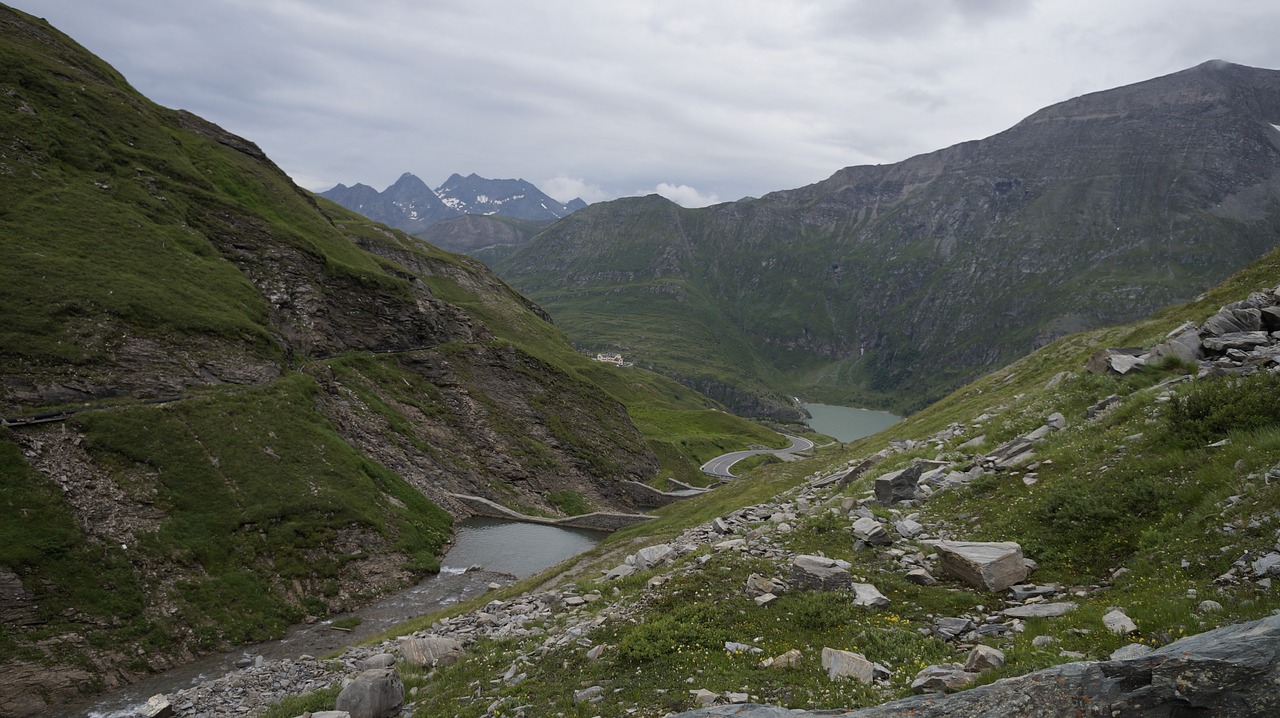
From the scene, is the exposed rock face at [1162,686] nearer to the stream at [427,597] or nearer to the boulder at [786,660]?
the boulder at [786,660]

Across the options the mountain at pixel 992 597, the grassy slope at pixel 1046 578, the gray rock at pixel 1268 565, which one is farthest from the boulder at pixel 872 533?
the gray rock at pixel 1268 565

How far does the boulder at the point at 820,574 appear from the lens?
1477 cm

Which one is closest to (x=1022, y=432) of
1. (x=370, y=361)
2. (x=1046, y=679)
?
(x=1046, y=679)

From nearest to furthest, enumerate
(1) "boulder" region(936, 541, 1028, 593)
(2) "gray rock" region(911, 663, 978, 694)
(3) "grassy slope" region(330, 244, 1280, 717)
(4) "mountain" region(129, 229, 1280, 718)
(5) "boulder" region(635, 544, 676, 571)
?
(4) "mountain" region(129, 229, 1280, 718), (2) "gray rock" region(911, 663, 978, 694), (3) "grassy slope" region(330, 244, 1280, 717), (1) "boulder" region(936, 541, 1028, 593), (5) "boulder" region(635, 544, 676, 571)

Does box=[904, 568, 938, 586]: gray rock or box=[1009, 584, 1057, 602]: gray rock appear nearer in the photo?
box=[1009, 584, 1057, 602]: gray rock

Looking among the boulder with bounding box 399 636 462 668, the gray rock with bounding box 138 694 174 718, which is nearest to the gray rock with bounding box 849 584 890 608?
the boulder with bounding box 399 636 462 668

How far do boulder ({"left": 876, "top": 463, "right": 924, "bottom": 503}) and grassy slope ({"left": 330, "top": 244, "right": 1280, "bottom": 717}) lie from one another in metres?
1.58

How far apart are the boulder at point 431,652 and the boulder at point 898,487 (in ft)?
53.5

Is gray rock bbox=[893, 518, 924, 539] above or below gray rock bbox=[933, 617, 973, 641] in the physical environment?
below

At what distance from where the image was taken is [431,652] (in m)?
19.5

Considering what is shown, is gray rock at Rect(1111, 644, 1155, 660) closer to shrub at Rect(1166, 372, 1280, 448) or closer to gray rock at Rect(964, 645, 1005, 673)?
gray rock at Rect(964, 645, 1005, 673)

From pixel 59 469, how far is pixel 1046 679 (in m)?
58.8

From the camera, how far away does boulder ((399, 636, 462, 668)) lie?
19.0 m

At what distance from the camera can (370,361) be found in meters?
86.5
